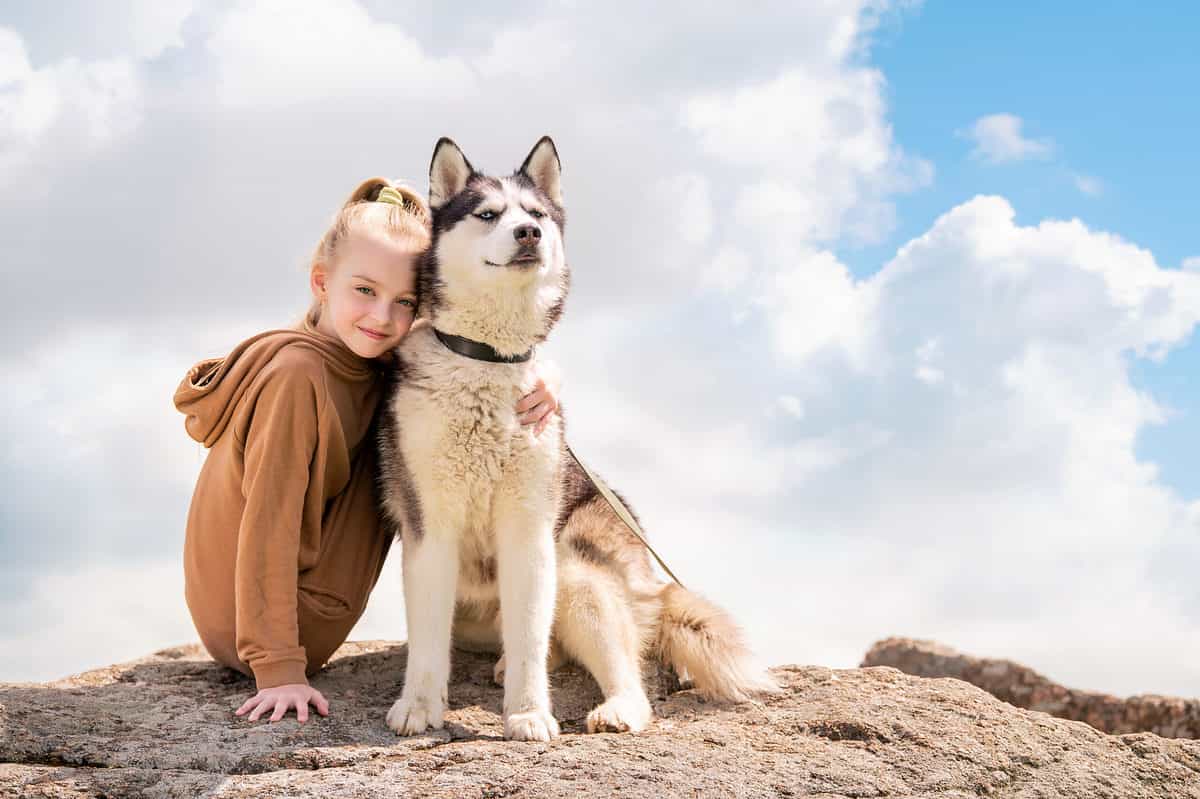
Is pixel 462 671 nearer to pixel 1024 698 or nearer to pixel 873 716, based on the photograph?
pixel 873 716

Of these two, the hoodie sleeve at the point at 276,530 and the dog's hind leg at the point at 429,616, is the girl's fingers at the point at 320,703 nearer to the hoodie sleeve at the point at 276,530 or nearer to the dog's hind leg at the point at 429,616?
the hoodie sleeve at the point at 276,530

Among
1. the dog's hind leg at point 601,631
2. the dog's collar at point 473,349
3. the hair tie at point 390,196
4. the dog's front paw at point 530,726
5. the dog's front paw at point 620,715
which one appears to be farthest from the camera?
the hair tie at point 390,196

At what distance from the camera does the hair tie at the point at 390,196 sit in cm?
445

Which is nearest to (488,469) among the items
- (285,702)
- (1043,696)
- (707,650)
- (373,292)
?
(373,292)

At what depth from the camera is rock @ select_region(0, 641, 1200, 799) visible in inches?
121

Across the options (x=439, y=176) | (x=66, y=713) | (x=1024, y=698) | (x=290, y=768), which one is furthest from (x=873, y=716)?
(x=1024, y=698)

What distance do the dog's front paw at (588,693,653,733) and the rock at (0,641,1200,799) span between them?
0.10 metres

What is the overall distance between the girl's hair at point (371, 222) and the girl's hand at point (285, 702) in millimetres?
1474

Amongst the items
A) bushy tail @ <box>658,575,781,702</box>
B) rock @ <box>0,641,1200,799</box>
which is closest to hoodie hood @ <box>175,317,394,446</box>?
rock @ <box>0,641,1200,799</box>

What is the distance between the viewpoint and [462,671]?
4445mm

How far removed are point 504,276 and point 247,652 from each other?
1.69 meters

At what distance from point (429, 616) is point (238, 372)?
4.14ft

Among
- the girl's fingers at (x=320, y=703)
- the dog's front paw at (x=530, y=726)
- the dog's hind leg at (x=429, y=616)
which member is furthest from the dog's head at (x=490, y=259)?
the girl's fingers at (x=320, y=703)

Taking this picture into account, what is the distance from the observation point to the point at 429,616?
12.5 feet
